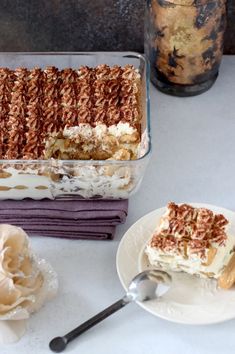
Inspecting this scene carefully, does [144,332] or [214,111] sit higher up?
[214,111]

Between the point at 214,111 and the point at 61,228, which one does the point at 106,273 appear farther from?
the point at 214,111

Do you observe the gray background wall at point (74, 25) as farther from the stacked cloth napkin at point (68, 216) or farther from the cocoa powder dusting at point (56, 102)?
the stacked cloth napkin at point (68, 216)

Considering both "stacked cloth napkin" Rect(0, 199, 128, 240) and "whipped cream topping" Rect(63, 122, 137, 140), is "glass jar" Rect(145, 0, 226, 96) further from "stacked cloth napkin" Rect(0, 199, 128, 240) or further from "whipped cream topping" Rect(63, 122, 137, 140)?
"stacked cloth napkin" Rect(0, 199, 128, 240)

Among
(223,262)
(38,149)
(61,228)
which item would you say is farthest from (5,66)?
(223,262)

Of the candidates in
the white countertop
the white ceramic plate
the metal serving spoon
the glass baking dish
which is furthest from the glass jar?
the metal serving spoon

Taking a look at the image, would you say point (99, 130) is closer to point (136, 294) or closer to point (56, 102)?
point (56, 102)

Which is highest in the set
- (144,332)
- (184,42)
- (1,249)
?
(184,42)

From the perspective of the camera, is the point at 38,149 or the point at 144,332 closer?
the point at 144,332

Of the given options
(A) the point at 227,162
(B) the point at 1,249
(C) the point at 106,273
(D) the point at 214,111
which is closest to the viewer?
(B) the point at 1,249
